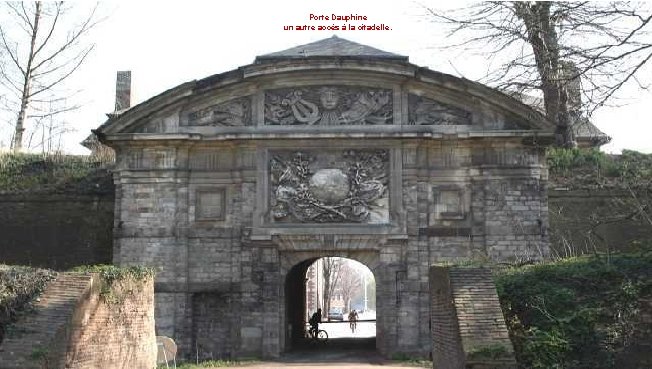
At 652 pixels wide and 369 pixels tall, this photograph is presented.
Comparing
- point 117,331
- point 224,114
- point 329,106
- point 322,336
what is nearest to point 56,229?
point 224,114

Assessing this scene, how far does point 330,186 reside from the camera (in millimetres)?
18766

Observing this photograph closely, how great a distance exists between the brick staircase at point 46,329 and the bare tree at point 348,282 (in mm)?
65328

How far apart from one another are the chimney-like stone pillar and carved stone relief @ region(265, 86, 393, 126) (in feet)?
38.8

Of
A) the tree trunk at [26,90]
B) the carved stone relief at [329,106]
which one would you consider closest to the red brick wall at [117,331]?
the carved stone relief at [329,106]

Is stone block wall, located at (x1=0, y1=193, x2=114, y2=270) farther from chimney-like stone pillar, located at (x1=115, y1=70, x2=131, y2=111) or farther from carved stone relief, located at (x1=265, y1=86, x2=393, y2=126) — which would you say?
chimney-like stone pillar, located at (x1=115, y1=70, x2=131, y2=111)

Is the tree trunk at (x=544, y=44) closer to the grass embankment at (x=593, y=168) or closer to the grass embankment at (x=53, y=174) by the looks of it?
the grass embankment at (x=593, y=168)

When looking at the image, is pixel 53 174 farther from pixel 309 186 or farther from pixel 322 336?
pixel 322 336

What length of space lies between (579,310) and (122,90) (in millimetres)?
23282

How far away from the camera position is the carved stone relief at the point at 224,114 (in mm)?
19297

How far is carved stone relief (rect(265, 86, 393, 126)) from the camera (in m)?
19.1

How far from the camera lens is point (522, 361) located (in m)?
10.1

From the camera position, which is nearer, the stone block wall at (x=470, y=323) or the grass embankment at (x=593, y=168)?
the stone block wall at (x=470, y=323)

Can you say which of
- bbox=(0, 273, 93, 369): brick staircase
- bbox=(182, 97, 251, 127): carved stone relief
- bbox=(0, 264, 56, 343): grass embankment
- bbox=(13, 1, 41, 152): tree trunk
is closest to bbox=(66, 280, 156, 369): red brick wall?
bbox=(0, 273, 93, 369): brick staircase

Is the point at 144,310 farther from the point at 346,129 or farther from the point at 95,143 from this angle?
the point at 95,143
